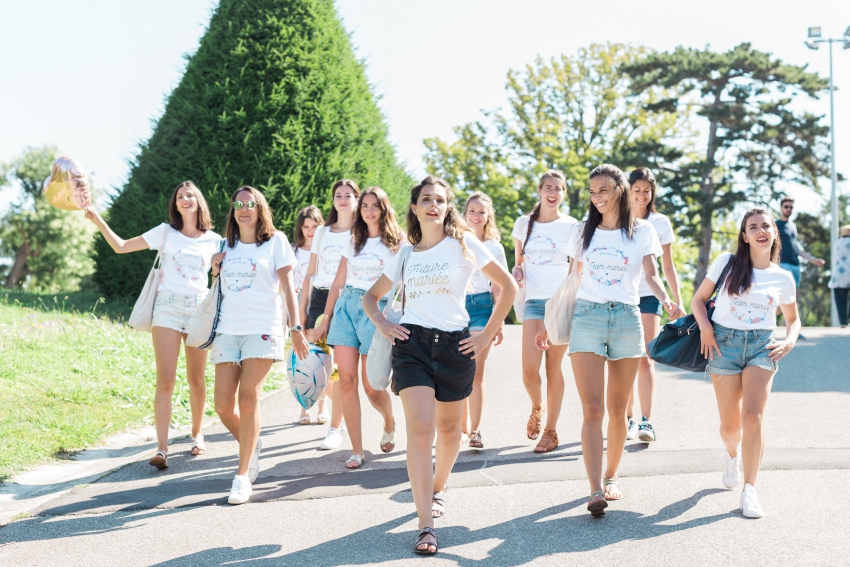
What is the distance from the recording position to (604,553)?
4355 millimetres

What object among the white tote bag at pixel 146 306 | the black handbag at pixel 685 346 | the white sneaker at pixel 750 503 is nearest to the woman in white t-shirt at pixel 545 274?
the black handbag at pixel 685 346

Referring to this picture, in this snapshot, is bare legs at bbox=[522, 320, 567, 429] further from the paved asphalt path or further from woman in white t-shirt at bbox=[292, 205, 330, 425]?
woman in white t-shirt at bbox=[292, 205, 330, 425]

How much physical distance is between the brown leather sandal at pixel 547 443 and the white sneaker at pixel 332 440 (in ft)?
5.49

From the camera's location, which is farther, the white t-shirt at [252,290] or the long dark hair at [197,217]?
the long dark hair at [197,217]

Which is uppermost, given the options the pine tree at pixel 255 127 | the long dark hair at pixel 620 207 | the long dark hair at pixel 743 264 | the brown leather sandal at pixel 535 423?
the pine tree at pixel 255 127

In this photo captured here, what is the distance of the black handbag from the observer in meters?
5.58

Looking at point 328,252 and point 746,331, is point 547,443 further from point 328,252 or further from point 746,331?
point 328,252

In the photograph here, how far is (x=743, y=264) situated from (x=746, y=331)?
0.44m

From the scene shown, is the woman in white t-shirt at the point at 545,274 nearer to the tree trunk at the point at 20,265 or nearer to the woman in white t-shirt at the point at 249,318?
the woman in white t-shirt at the point at 249,318

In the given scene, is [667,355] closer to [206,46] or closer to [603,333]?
[603,333]

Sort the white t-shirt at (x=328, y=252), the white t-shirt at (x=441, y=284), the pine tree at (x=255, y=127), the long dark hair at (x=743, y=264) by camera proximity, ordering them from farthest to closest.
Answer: the pine tree at (x=255, y=127) < the white t-shirt at (x=328, y=252) < the long dark hair at (x=743, y=264) < the white t-shirt at (x=441, y=284)

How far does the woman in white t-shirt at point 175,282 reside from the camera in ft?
21.8

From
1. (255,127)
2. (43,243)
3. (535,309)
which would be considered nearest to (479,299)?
(535,309)

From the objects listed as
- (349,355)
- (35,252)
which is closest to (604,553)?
(349,355)
